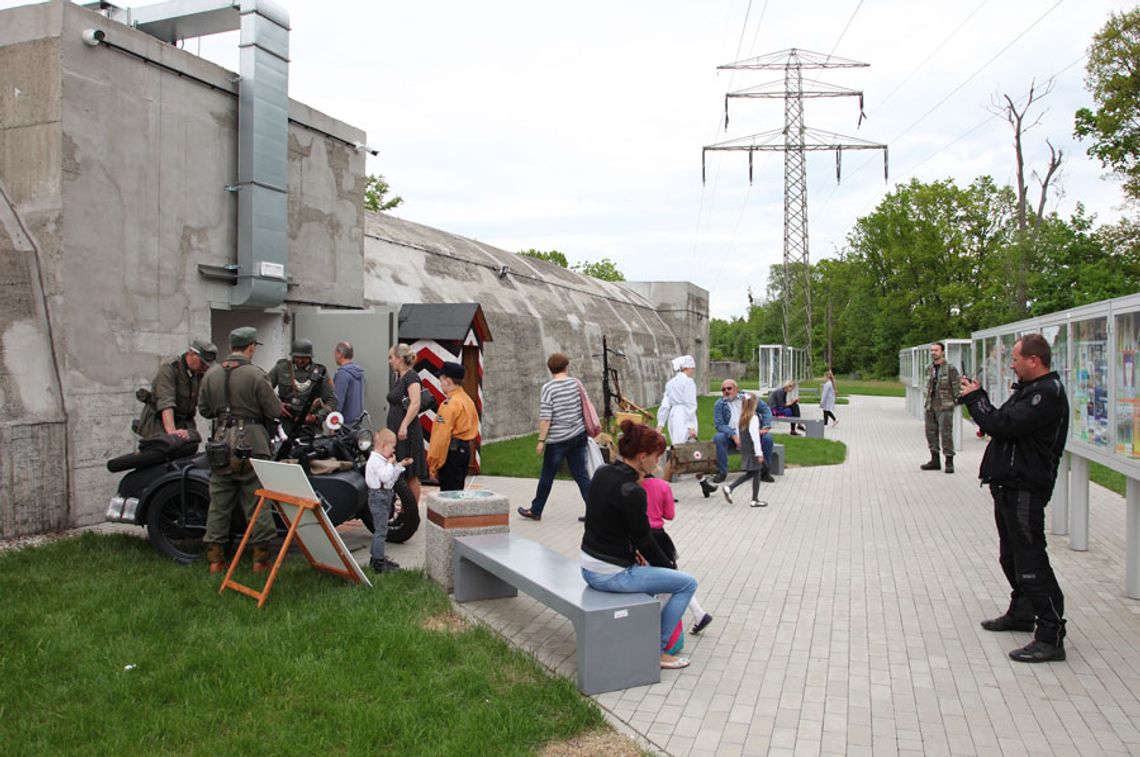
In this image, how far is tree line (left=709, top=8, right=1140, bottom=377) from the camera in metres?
26.0

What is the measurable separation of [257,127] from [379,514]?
550 cm

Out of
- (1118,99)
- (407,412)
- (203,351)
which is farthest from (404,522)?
(1118,99)

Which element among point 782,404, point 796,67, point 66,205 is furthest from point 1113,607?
point 796,67

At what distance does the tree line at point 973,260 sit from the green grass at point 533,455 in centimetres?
1516

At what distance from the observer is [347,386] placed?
30.1 ft

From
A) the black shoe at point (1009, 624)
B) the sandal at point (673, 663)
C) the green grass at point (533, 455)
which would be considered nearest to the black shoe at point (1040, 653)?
the black shoe at point (1009, 624)

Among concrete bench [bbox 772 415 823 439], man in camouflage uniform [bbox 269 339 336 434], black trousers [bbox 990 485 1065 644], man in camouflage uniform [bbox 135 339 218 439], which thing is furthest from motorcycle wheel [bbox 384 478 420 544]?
concrete bench [bbox 772 415 823 439]

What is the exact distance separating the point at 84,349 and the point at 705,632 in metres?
6.19

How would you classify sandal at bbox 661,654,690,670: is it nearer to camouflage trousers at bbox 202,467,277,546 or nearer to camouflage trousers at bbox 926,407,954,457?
camouflage trousers at bbox 202,467,277,546

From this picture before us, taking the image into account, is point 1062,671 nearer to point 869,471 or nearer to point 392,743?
point 392,743

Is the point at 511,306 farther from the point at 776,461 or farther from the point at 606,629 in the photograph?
the point at 606,629

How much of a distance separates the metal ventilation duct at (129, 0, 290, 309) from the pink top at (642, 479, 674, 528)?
626 cm

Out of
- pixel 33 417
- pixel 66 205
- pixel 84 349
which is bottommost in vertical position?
pixel 33 417

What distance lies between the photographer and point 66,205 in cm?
793
